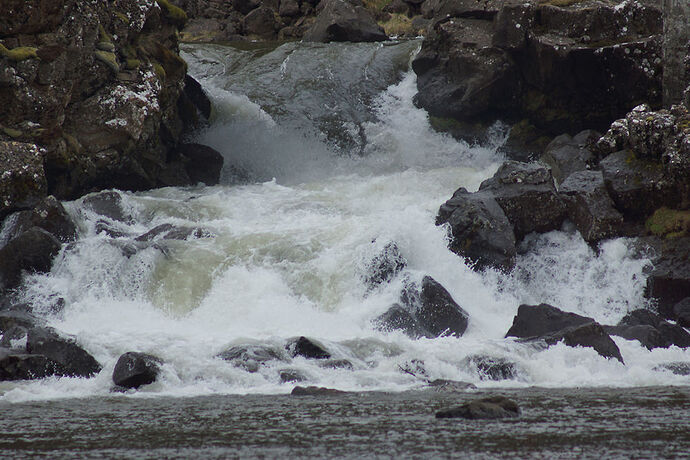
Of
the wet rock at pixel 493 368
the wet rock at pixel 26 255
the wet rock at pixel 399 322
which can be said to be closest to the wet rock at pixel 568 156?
the wet rock at pixel 399 322

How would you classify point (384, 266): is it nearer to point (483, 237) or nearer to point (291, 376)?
point (483, 237)

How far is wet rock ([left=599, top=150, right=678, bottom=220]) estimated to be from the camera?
17.8 meters

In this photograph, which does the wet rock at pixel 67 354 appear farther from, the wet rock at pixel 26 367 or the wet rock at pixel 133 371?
the wet rock at pixel 133 371

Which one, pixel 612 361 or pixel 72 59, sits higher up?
pixel 72 59

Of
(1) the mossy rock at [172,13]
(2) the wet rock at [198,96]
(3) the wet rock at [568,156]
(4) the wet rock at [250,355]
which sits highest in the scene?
(1) the mossy rock at [172,13]

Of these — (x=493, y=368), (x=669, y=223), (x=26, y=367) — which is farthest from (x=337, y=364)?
(x=669, y=223)

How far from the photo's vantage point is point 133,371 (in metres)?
11.3

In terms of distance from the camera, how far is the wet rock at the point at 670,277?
16.5 m

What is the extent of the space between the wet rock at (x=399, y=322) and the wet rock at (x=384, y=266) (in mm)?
1387

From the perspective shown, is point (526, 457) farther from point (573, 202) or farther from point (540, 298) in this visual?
point (573, 202)

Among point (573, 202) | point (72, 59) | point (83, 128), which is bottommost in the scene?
point (573, 202)

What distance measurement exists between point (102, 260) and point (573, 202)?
994 cm

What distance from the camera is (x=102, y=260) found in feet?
57.0

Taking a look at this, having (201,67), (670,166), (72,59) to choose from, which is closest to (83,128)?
(72,59)
